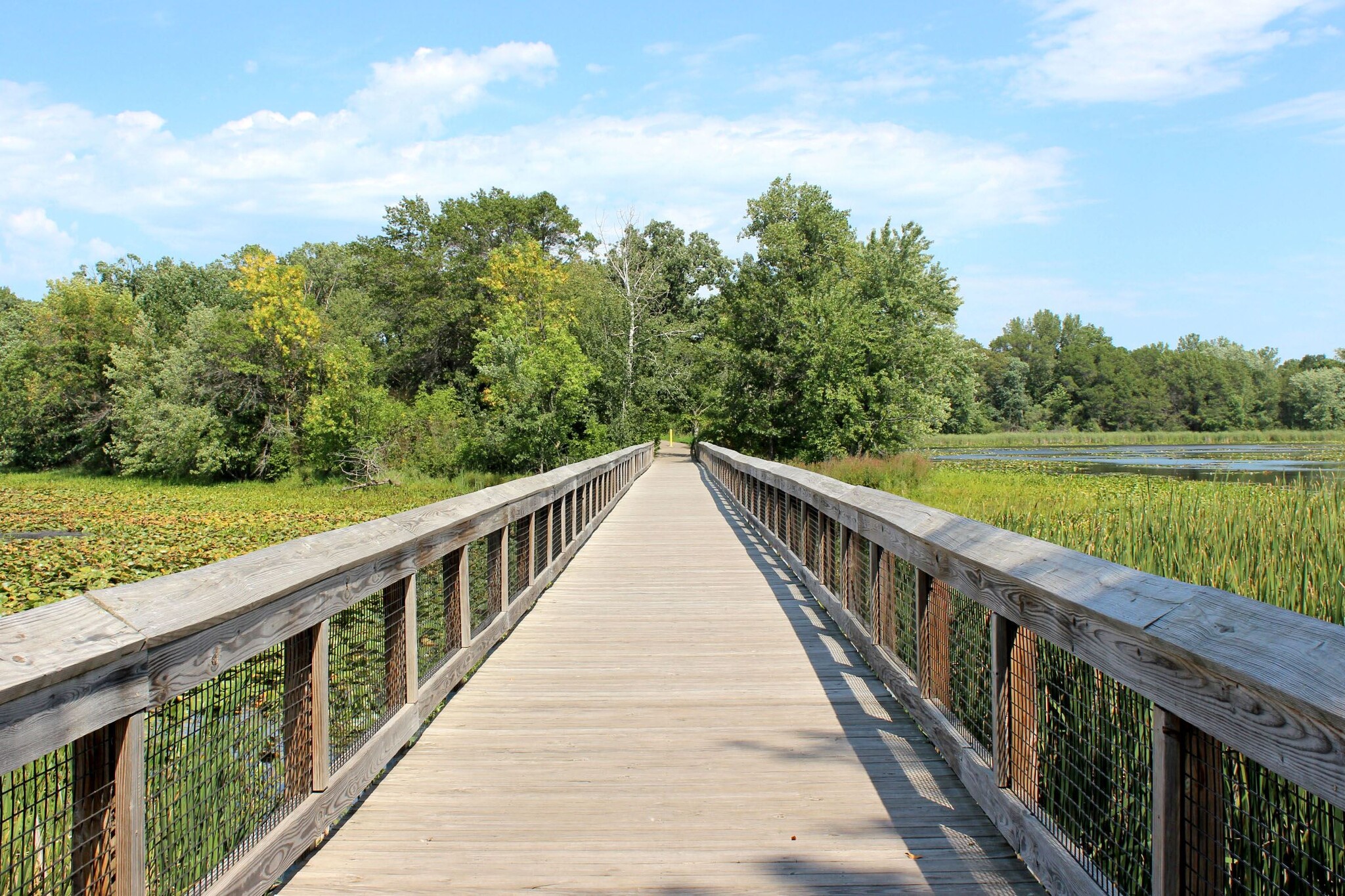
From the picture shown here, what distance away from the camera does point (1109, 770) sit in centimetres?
351

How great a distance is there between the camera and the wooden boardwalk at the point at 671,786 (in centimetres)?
270

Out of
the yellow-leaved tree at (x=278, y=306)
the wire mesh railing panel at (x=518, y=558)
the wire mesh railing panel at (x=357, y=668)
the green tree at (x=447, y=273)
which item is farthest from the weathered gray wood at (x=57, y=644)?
the green tree at (x=447, y=273)

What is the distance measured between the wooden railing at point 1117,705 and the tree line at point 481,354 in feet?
89.7

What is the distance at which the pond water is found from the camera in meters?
25.4

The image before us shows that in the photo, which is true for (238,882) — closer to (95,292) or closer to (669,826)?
(669,826)

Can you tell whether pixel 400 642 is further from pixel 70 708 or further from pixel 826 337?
pixel 826 337

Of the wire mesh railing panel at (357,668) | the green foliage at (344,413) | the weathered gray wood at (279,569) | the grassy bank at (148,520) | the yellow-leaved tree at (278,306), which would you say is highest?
the yellow-leaved tree at (278,306)

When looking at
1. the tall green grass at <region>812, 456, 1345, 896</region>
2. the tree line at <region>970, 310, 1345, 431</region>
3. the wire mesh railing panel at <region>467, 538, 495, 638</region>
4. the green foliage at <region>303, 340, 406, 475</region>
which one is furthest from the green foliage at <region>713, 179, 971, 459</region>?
the tree line at <region>970, 310, 1345, 431</region>

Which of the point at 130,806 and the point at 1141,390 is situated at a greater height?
the point at 1141,390

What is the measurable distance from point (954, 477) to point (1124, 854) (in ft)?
87.3

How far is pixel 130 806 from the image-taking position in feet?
6.17

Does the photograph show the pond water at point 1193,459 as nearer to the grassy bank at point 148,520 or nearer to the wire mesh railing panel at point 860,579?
the wire mesh railing panel at point 860,579

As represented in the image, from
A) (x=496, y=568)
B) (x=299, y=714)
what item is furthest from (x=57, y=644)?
(x=496, y=568)

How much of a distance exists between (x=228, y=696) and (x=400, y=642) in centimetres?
79
